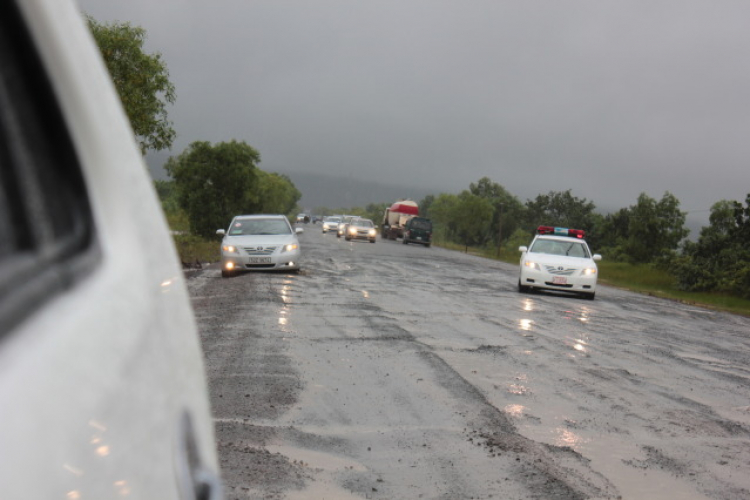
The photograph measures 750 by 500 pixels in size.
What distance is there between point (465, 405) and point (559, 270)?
46.7 ft

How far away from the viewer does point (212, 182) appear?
47375mm

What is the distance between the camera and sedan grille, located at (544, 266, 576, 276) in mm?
20250

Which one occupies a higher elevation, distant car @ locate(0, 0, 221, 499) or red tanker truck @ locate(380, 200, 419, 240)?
distant car @ locate(0, 0, 221, 499)

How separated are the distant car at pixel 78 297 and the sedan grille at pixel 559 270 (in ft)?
63.7

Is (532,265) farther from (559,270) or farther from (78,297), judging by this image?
(78,297)

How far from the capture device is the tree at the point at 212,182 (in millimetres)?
46031

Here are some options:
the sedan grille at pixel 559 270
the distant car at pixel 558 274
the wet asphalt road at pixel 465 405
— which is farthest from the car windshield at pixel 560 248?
the wet asphalt road at pixel 465 405

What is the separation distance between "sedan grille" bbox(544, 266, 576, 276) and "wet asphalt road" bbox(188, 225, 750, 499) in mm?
6667

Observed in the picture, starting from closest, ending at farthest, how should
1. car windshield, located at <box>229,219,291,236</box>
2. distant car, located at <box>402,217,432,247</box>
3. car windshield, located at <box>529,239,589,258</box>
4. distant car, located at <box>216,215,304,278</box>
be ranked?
distant car, located at <box>216,215,304,278</box> < car windshield, located at <box>229,219,291,236</box> < car windshield, located at <box>529,239,589,258</box> < distant car, located at <box>402,217,432,247</box>

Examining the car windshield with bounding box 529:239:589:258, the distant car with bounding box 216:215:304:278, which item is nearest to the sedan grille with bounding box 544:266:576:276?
the car windshield with bounding box 529:239:589:258

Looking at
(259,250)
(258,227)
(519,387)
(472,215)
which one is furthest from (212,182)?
(472,215)

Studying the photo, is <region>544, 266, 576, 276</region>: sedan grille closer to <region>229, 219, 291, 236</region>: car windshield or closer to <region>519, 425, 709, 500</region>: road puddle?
<region>229, 219, 291, 236</region>: car windshield

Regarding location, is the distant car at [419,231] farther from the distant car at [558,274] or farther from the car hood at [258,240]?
the car hood at [258,240]

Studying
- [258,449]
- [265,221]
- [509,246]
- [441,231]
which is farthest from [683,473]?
[441,231]
